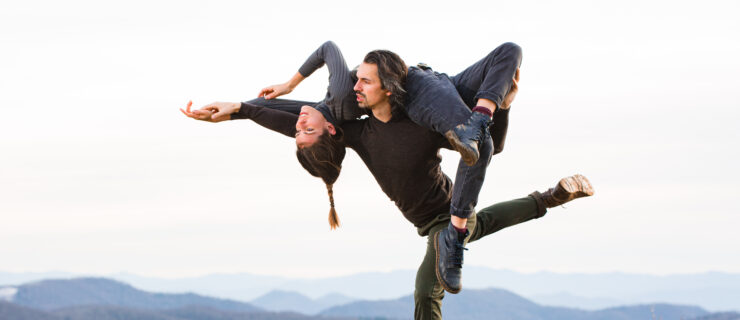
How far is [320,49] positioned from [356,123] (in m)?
0.72

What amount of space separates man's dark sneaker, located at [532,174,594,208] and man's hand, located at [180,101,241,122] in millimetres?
2774

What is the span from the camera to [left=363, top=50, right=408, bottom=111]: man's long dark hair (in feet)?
18.9

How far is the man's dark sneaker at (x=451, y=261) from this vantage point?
5.98 meters

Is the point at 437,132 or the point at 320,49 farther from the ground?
the point at 320,49

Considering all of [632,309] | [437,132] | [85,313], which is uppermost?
[632,309]

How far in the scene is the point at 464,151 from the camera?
17.2ft

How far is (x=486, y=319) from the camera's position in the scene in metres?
153

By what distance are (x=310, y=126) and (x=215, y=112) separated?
0.97m

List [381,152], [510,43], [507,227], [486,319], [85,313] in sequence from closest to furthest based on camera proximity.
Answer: [510,43], [381,152], [507,227], [85,313], [486,319]

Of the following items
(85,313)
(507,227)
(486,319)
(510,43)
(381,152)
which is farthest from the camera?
(486,319)

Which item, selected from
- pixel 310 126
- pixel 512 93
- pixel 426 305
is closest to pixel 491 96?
pixel 512 93

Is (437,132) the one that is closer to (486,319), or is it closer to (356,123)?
(356,123)

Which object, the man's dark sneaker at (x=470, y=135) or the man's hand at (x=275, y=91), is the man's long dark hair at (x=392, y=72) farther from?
the man's hand at (x=275, y=91)

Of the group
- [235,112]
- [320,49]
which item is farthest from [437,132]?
[235,112]
